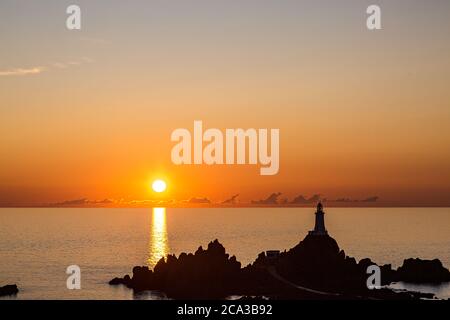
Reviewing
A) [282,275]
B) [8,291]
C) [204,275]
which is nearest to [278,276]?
[282,275]

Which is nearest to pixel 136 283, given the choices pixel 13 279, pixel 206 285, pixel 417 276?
pixel 206 285

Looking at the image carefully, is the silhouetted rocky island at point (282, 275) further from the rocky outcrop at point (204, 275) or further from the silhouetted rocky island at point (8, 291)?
the silhouetted rocky island at point (8, 291)

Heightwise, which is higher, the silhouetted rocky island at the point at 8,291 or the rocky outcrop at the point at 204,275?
the rocky outcrop at the point at 204,275

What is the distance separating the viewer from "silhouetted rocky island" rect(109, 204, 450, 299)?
6444cm

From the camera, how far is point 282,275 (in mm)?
69250

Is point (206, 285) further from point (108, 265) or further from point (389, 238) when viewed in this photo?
point (389, 238)

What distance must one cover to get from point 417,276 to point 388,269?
182 inches

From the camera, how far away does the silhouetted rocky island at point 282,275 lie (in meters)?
64.4

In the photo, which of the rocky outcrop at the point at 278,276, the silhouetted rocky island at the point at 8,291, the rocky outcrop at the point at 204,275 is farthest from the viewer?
the silhouetted rocky island at the point at 8,291

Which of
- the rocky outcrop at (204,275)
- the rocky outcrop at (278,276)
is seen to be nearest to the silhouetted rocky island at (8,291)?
the rocky outcrop at (278,276)

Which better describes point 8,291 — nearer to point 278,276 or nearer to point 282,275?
point 278,276

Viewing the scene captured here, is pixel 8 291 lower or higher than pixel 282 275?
lower

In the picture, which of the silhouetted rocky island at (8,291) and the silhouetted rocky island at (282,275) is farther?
the silhouetted rocky island at (8,291)
